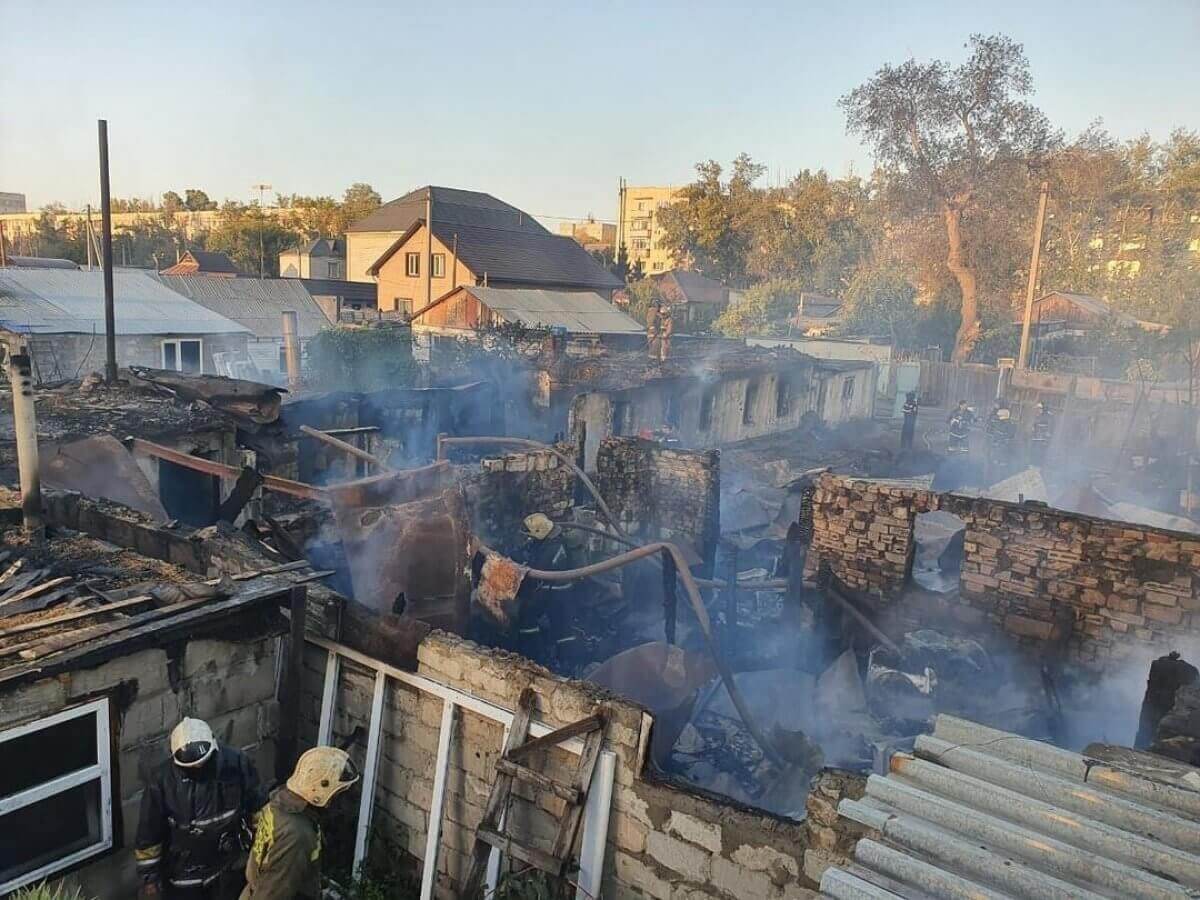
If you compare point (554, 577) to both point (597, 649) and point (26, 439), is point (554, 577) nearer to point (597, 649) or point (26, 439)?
point (597, 649)

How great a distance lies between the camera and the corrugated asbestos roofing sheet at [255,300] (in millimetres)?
28664

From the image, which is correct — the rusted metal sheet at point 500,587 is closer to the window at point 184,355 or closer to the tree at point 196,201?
the window at point 184,355

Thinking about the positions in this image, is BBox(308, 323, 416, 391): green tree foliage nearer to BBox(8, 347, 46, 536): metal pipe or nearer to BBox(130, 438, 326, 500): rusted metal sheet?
BBox(130, 438, 326, 500): rusted metal sheet

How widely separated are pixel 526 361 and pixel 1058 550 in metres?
14.4

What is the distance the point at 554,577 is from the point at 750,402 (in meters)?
16.4

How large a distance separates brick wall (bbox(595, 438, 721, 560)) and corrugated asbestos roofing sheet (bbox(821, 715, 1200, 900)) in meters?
8.03

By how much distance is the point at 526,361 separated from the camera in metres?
20.4

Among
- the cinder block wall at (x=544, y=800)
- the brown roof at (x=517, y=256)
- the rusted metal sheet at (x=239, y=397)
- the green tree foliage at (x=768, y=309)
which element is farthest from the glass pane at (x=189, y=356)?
the green tree foliage at (x=768, y=309)

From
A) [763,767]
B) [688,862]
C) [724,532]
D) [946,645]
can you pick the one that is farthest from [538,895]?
[724,532]

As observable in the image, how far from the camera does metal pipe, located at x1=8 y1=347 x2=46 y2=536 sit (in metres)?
5.95

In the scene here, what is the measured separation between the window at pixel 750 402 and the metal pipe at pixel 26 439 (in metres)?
18.6

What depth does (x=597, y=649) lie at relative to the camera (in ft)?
29.8

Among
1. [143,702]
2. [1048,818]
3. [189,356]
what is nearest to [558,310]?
[189,356]

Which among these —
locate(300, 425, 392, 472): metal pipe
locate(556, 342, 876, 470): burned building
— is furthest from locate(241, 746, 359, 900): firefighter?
locate(556, 342, 876, 470): burned building
